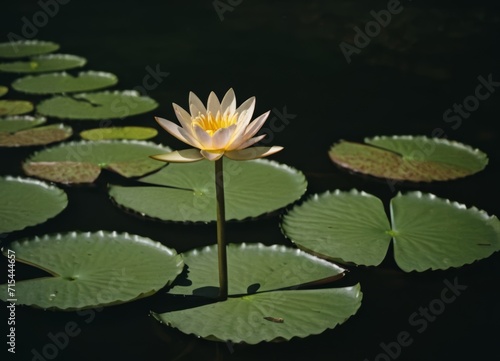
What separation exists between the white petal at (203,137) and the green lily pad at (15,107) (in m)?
1.90

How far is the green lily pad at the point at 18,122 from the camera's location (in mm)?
3036

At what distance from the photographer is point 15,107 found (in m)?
3.32

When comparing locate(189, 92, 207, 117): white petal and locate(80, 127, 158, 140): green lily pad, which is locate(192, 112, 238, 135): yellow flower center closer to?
locate(189, 92, 207, 117): white petal

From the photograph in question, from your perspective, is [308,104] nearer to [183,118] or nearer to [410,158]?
[410,158]

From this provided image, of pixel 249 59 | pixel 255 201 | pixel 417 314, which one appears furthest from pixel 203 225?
pixel 249 59

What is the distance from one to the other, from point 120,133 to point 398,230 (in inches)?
52.3

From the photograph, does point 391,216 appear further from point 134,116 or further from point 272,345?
point 134,116

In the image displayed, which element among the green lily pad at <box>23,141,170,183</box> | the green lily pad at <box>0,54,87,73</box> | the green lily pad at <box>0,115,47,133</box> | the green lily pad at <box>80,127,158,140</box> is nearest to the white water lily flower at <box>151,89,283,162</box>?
the green lily pad at <box>23,141,170,183</box>

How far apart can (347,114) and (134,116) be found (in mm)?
975

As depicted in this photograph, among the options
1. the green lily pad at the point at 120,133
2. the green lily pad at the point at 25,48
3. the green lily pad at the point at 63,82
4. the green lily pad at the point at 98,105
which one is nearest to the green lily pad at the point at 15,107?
the green lily pad at the point at 98,105

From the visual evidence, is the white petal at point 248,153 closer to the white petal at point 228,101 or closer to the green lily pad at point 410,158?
the white petal at point 228,101

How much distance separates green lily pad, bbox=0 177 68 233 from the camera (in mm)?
2221

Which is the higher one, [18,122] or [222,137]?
[222,137]

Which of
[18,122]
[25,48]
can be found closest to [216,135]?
[18,122]
